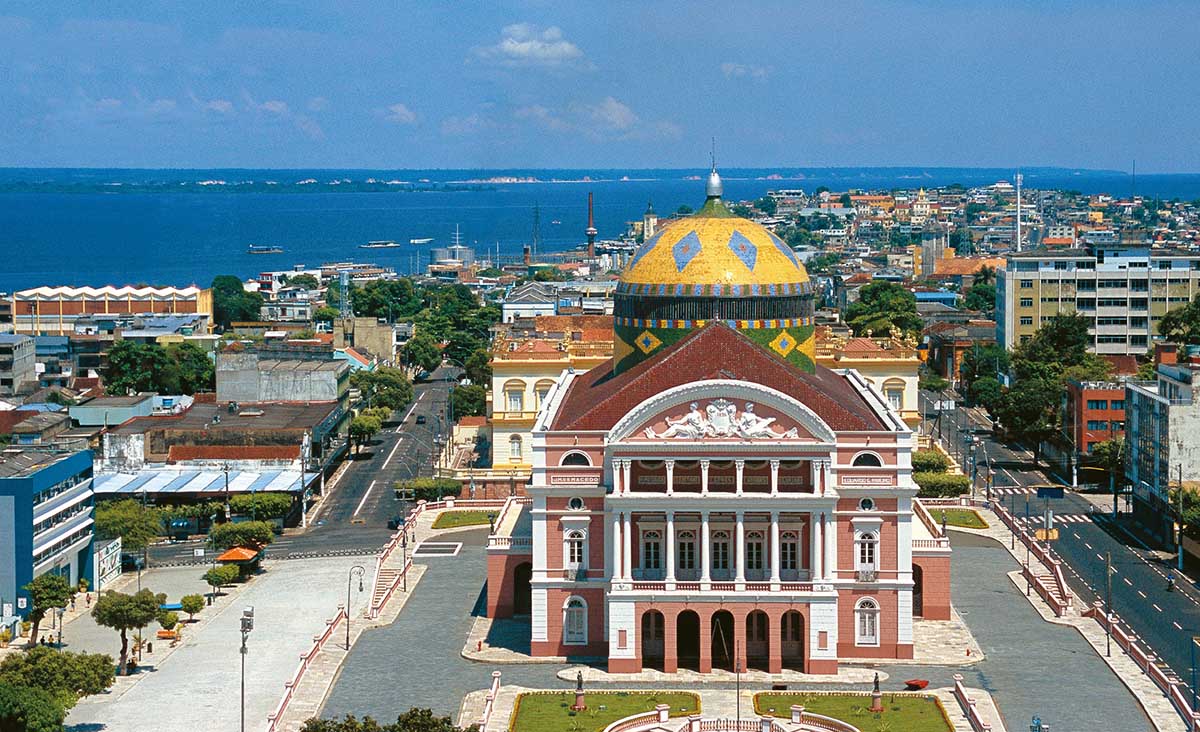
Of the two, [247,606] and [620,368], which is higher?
[620,368]

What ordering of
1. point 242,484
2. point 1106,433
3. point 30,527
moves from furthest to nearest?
1. point 1106,433
2. point 242,484
3. point 30,527

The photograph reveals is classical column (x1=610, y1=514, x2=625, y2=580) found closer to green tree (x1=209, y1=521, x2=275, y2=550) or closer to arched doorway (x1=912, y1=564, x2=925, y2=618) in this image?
arched doorway (x1=912, y1=564, x2=925, y2=618)

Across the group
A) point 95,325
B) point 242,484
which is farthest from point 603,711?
point 95,325

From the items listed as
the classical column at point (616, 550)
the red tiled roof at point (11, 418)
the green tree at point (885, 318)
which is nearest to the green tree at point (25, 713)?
the classical column at point (616, 550)

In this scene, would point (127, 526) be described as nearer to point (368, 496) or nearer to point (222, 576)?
point (222, 576)

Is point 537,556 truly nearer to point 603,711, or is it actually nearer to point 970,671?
point 603,711

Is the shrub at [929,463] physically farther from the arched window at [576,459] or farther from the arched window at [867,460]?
the arched window at [576,459]

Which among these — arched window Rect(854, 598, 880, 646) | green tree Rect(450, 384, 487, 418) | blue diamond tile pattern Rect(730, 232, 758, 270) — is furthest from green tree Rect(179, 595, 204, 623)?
green tree Rect(450, 384, 487, 418)
